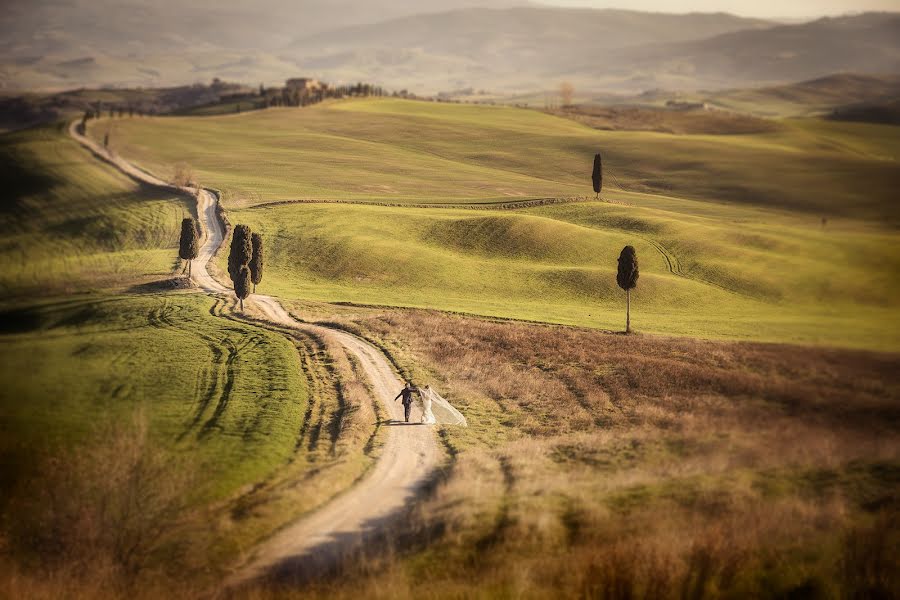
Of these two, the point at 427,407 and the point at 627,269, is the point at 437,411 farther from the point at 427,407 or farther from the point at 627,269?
the point at 627,269

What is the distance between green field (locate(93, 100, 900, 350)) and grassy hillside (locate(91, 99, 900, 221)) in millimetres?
422

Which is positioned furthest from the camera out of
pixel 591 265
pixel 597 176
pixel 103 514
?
pixel 597 176

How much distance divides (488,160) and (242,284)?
61.8m

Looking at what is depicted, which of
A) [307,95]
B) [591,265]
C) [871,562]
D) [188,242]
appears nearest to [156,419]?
[188,242]

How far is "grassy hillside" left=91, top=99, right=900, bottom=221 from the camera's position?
6397 cm

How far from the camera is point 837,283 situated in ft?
122

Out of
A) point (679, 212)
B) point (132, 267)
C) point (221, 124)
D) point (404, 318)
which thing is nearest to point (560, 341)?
point (404, 318)

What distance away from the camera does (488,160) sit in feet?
342

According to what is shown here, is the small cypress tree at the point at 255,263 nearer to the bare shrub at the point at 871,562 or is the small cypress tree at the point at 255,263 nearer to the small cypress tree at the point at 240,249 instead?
the small cypress tree at the point at 240,249

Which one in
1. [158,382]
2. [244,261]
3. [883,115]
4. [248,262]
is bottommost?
[158,382]

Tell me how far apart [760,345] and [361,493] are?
2027cm

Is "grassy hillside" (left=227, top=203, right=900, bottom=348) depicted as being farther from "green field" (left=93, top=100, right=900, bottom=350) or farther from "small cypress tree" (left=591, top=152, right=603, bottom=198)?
"small cypress tree" (left=591, top=152, right=603, bottom=198)

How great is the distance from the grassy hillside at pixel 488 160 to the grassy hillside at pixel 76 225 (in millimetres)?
7969

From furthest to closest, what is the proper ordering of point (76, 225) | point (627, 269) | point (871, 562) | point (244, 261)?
point (76, 225) < point (244, 261) < point (627, 269) < point (871, 562)
